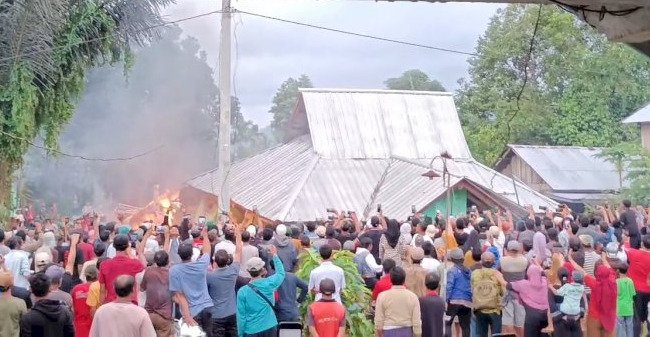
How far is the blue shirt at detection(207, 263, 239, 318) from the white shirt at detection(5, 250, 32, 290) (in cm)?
261

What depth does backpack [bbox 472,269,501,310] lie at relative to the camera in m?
11.2

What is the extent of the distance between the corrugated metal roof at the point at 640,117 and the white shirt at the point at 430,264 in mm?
25589

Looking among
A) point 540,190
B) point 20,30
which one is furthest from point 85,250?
point 540,190

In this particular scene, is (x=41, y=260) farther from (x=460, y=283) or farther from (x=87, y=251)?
(x=460, y=283)

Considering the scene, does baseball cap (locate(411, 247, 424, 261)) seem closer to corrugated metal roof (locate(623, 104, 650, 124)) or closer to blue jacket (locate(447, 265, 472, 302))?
blue jacket (locate(447, 265, 472, 302))

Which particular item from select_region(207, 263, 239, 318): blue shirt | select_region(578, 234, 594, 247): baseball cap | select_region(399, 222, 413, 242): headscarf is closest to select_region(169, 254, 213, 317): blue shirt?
select_region(207, 263, 239, 318): blue shirt

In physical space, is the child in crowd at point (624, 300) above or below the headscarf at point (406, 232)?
below

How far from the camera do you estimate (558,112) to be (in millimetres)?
39750

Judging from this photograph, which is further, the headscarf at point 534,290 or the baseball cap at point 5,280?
the headscarf at point 534,290

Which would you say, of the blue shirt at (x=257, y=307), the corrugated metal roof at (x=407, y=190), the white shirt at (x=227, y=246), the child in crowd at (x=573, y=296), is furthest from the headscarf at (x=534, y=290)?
the corrugated metal roof at (x=407, y=190)

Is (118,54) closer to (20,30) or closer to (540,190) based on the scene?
(20,30)

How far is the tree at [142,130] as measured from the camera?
40312 millimetres

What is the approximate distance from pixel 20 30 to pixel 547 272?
12.2 metres

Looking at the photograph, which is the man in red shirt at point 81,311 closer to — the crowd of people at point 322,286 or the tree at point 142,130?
the crowd of people at point 322,286
